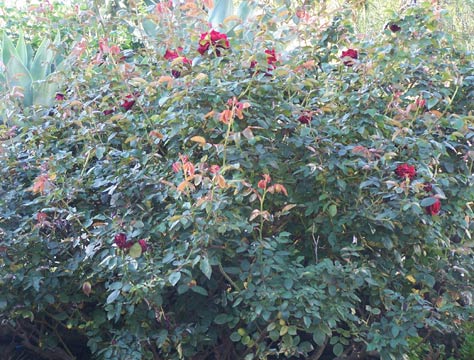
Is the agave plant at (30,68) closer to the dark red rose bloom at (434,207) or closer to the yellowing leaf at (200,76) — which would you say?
the yellowing leaf at (200,76)

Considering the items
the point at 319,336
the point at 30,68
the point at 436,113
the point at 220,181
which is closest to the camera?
the point at 220,181

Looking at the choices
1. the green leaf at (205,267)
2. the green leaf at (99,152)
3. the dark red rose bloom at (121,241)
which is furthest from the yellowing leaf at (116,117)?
the green leaf at (205,267)

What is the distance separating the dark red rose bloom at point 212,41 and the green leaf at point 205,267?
2.83ft

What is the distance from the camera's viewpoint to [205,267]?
2.41m

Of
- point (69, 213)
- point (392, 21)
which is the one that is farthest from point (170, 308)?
point (392, 21)

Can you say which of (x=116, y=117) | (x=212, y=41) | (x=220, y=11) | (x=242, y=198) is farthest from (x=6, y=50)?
(x=242, y=198)

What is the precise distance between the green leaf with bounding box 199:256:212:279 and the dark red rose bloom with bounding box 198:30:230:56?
86 cm

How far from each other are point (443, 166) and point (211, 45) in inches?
47.0

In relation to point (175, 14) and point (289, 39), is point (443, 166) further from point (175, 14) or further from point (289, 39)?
point (175, 14)

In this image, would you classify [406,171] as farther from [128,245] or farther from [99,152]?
[99,152]

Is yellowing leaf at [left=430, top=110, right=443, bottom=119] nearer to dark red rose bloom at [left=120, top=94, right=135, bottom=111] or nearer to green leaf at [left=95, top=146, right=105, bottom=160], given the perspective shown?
dark red rose bloom at [left=120, top=94, right=135, bottom=111]

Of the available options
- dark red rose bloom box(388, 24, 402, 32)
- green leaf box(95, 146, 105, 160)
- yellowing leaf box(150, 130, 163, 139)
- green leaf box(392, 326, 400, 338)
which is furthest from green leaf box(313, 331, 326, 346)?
dark red rose bloom box(388, 24, 402, 32)

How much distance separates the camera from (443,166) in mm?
3199

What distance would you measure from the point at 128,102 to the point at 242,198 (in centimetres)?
72
